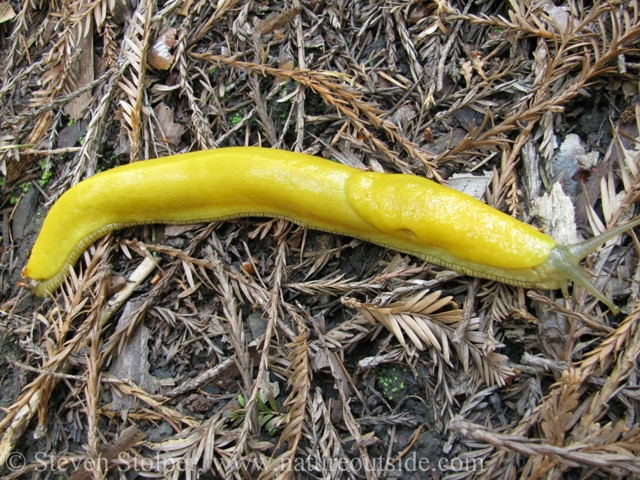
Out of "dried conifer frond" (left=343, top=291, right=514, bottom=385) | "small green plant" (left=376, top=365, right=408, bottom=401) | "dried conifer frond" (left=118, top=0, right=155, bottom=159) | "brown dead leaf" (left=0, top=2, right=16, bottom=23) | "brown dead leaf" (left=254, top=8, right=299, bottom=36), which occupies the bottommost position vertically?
"small green plant" (left=376, top=365, right=408, bottom=401)

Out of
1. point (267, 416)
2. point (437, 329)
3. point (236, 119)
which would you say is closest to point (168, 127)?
point (236, 119)

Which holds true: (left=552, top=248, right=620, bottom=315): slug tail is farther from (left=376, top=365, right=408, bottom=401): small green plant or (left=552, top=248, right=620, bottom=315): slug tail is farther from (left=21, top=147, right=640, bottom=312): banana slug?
(left=376, top=365, right=408, bottom=401): small green plant

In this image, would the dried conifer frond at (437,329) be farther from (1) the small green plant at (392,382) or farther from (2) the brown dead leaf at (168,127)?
(2) the brown dead leaf at (168,127)

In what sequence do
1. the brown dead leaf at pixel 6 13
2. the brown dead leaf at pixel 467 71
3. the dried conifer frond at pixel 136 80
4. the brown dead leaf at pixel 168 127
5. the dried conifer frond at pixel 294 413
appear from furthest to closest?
1. the brown dead leaf at pixel 6 13
2. the brown dead leaf at pixel 168 127
3. the dried conifer frond at pixel 136 80
4. the brown dead leaf at pixel 467 71
5. the dried conifer frond at pixel 294 413

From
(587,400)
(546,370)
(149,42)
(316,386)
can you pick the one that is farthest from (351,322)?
(149,42)

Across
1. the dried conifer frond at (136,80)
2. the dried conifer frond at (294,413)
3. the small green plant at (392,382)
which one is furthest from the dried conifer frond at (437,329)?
the dried conifer frond at (136,80)

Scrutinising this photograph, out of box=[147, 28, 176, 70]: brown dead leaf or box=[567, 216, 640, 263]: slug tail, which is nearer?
box=[567, 216, 640, 263]: slug tail

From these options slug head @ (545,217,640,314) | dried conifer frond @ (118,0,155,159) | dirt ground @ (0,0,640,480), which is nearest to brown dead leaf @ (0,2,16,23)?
dirt ground @ (0,0,640,480)
